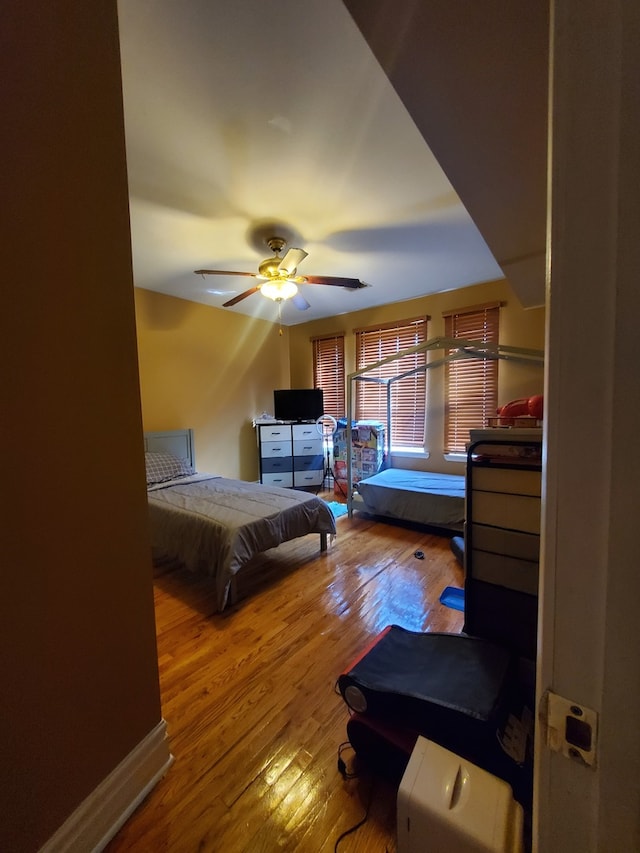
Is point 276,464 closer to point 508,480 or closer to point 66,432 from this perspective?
point 508,480

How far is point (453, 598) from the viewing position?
2266 millimetres

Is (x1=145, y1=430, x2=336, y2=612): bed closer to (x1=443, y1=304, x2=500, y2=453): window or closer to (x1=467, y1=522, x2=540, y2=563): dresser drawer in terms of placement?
(x1=467, y1=522, x2=540, y2=563): dresser drawer

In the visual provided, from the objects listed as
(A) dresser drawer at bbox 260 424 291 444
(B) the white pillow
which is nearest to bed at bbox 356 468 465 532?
(A) dresser drawer at bbox 260 424 291 444

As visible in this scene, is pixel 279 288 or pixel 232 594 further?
pixel 279 288

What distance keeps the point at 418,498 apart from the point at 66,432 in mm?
3057

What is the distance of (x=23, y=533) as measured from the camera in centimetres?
85

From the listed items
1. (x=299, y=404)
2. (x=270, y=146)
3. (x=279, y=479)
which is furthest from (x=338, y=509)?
(x=270, y=146)

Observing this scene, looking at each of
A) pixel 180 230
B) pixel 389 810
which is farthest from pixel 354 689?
pixel 180 230

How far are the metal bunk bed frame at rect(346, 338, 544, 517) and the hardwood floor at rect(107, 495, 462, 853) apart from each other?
4.72ft

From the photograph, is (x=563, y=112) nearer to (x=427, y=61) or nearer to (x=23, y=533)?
(x=427, y=61)

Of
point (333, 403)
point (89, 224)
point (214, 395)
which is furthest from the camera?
point (333, 403)

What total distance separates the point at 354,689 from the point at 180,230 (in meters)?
3.04

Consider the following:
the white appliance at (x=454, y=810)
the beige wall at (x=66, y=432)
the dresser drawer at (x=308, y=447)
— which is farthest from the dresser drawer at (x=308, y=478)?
the white appliance at (x=454, y=810)

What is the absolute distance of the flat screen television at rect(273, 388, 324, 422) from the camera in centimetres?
504
